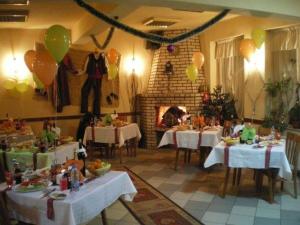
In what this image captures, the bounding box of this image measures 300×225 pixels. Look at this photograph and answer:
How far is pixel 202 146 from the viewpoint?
5.67m

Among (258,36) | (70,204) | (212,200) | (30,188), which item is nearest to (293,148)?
(212,200)

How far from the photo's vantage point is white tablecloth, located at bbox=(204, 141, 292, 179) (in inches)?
161

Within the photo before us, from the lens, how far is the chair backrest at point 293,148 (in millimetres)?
4430

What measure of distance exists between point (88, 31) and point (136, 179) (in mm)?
2747

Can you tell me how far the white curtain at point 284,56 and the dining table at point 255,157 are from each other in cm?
187

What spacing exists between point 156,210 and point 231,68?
13.9ft

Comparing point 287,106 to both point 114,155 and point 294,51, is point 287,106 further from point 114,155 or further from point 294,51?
point 114,155

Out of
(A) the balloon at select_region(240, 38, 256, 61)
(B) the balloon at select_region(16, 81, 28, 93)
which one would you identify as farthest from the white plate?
(B) the balloon at select_region(16, 81, 28, 93)

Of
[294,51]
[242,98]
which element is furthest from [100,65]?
[294,51]

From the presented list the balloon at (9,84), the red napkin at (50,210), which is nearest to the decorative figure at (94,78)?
the balloon at (9,84)

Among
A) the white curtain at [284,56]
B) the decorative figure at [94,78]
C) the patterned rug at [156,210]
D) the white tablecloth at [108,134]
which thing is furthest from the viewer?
the decorative figure at [94,78]

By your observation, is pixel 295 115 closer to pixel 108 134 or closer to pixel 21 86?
pixel 108 134

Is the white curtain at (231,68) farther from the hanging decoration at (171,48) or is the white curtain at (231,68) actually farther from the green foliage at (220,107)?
the hanging decoration at (171,48)

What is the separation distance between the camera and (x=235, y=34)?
6855 millimetres
